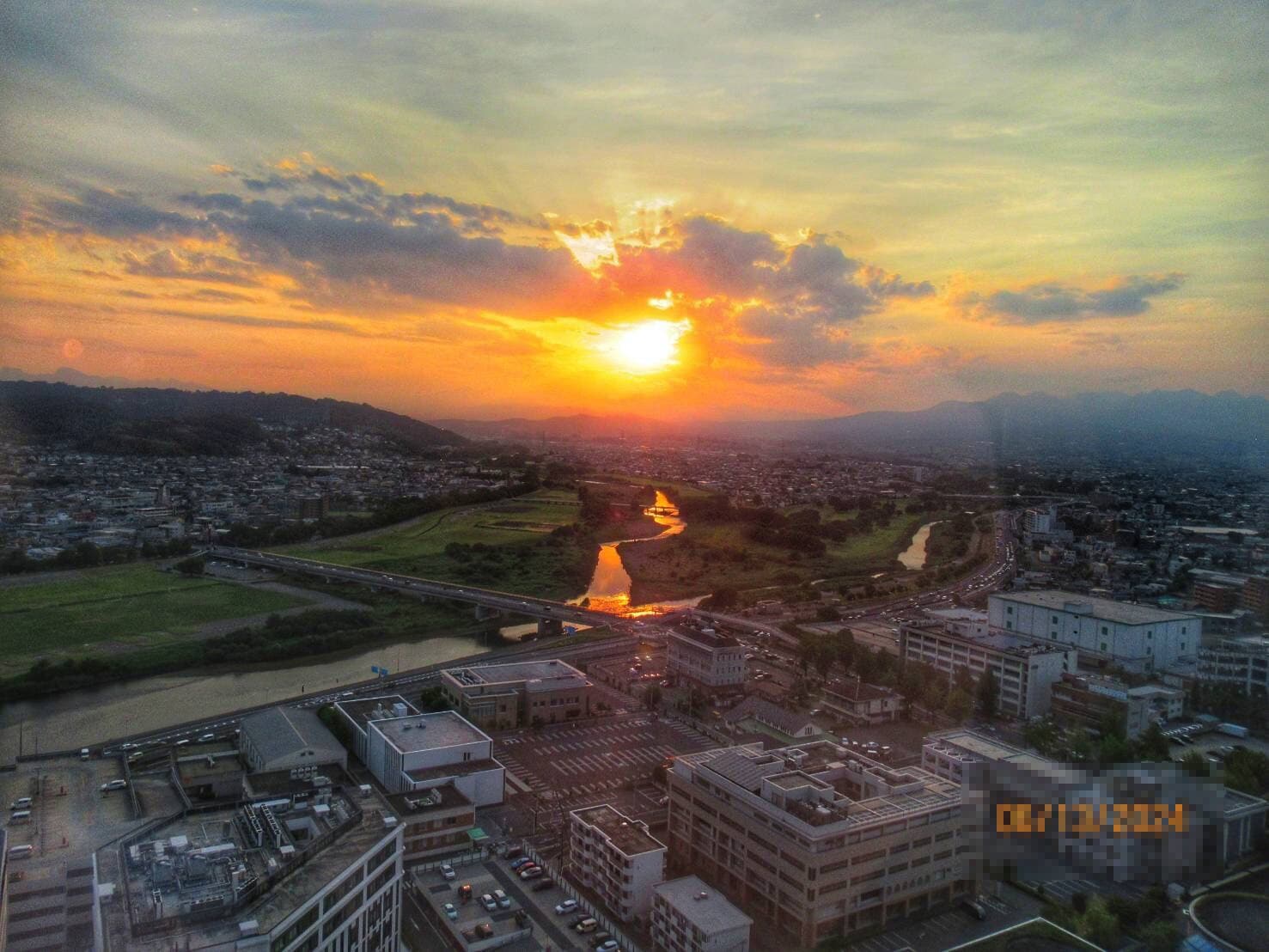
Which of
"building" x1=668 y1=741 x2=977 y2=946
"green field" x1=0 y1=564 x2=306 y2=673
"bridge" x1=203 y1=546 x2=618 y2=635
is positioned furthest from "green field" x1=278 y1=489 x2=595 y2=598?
"building" x1=668 y1=741 x2=977 y2=946

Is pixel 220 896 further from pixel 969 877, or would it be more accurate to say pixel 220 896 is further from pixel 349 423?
pixel 349 423

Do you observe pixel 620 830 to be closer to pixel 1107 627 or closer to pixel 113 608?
pixel 1107 627

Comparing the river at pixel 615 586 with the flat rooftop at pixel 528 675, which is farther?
the river at pixel 615 586

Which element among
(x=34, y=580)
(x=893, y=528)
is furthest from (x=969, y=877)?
(x=893, y=528)

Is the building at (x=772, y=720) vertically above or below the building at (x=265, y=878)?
below

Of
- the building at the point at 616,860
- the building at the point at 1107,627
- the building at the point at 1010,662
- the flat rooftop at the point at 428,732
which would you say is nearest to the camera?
the building at the point at 616,860

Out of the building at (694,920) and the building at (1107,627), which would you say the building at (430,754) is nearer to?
the building at (694,920)

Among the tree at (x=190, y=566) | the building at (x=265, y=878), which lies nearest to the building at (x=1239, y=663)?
the building at (x=265, y=878)
